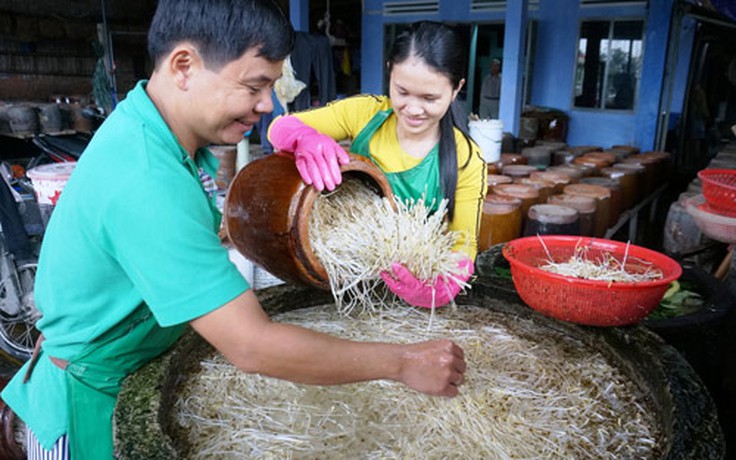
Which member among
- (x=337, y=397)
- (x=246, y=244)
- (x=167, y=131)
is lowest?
(x=337, y=397)

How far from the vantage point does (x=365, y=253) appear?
5.77ft

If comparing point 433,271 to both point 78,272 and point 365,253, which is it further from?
point 78,272

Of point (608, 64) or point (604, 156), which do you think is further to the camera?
point (608, 64)

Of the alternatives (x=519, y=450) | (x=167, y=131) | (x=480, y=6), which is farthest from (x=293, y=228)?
(x=480, y=6)

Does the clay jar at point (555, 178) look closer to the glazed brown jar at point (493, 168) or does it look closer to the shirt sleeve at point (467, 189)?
the glazed brown jar at point (493, 168)

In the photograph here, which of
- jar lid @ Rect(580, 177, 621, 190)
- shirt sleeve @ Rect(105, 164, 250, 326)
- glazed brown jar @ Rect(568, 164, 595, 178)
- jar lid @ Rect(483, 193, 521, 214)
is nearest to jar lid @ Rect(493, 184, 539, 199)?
jar lid @ Rect(483, 193, 521, 214)

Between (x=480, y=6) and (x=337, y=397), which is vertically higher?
(x=480, y=6)

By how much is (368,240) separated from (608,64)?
9896 millimetres

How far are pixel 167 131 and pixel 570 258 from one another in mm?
1403

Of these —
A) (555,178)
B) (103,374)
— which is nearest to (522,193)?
(555,178)

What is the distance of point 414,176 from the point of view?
2.26 m

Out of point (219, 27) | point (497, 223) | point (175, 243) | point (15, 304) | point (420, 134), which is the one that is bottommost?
point (15, 304)

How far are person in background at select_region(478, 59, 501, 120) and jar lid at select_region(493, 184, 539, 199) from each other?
20.9 ft

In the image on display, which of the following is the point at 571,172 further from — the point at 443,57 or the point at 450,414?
the point at 450,414
